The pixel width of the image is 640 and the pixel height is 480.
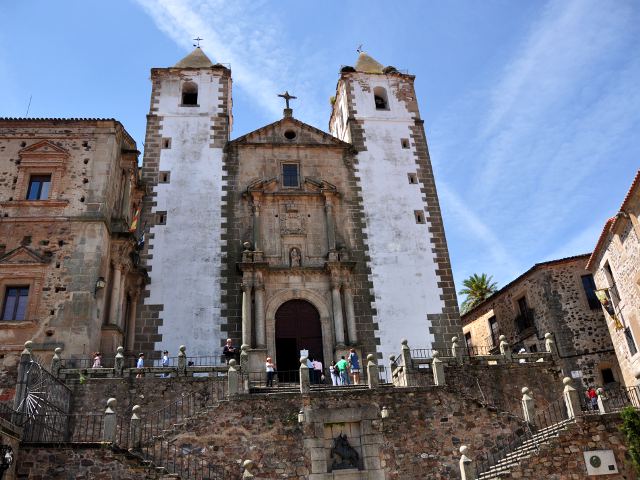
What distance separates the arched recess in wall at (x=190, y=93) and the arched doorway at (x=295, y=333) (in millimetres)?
11434

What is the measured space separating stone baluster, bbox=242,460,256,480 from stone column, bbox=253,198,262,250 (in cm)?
1041

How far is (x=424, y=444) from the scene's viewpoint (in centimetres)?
1714

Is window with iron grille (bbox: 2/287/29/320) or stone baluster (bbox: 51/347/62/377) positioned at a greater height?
window with iron grille (bbox: 2/287/29/320)

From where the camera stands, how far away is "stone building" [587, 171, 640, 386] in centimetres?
2162

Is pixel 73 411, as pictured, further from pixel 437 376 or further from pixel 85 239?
pixel 437 376

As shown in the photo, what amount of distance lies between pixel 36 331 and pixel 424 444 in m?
12.4

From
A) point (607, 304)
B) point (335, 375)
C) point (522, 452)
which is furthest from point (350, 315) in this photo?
point (607, 304)

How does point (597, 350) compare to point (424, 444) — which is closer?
point (424, 444)

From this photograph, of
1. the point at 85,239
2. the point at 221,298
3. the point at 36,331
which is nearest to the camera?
the point at 36,331

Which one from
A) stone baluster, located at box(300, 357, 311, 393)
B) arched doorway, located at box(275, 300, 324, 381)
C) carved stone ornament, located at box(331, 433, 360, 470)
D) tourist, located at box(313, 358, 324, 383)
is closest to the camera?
carved stone ornament, located at box(331, 433, 360, 470)

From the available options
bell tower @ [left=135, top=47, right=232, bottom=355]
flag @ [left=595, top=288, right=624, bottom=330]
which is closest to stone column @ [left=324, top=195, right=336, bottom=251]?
bell tower @ [left=135, top=47, right=232, bottom=355]

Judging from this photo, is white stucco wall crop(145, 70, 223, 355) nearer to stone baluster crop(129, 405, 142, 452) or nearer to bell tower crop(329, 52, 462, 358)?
stone baluster crop(129, 405, 142, 452)

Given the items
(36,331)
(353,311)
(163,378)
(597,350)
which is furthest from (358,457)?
(597,350)

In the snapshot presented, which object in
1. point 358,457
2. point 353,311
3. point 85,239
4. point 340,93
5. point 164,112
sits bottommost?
point 358,457
